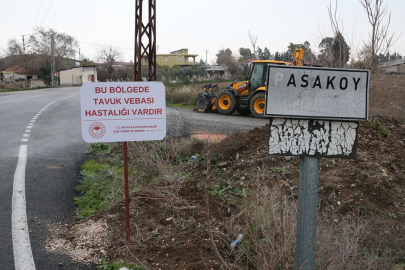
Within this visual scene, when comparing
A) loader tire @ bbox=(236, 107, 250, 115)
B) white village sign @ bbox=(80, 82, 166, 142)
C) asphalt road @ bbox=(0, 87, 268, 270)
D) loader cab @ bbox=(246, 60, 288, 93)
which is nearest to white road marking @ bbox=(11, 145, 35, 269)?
asphalt road @ bbox=(0, 87, 268, 270)

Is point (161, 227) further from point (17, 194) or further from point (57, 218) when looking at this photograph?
point (17, 194)

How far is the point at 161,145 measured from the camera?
352 inches

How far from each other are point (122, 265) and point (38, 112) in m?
15.5

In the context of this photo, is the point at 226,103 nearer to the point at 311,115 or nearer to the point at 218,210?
the point at 218,210

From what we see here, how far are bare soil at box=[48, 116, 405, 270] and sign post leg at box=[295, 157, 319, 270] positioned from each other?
4.94ft

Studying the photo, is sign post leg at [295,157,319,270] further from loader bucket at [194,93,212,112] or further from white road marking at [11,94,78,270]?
loader bucket at [194,93,212,112]

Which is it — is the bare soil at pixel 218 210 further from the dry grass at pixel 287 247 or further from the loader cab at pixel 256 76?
the loader cab at pixel 256 76

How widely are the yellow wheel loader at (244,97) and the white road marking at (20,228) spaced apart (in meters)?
11.7

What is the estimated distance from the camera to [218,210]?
5.21 m

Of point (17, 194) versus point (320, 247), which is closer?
point (320, 247)

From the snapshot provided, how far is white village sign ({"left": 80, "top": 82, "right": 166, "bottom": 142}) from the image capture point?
14.4 feet

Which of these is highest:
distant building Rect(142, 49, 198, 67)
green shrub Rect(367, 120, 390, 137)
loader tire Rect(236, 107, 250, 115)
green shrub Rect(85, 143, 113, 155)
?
distant building Rect(142, 49, 198, 67)

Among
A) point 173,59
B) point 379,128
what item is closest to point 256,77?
point 379,128

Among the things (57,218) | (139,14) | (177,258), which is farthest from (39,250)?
(139,14)
